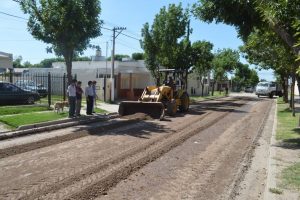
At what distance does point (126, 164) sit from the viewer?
10.1 metres

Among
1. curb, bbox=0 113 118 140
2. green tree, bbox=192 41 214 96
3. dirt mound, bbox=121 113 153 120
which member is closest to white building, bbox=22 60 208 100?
green tree, bbox=192 41 214 96

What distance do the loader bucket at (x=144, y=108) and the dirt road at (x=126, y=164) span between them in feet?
16.0

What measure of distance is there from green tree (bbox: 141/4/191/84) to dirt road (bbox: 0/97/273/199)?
918 inches

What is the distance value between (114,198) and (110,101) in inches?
1041

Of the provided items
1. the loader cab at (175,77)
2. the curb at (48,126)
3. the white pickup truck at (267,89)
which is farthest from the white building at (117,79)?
the white pickup truck at (267,89)

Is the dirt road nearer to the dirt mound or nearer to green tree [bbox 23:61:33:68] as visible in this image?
the dirt mound

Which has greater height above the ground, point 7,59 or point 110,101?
point 7,59

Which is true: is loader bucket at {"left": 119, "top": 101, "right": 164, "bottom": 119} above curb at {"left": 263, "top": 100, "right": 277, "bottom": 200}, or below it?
above

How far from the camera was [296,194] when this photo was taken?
307 inches

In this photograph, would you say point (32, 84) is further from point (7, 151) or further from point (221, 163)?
point (221, 163)

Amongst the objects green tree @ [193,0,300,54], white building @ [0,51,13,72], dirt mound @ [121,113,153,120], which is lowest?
dirt mound @ [121,113,153,120]

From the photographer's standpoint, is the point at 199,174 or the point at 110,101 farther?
the point at 110,101

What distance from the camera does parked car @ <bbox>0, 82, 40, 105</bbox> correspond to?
2438 centimetres

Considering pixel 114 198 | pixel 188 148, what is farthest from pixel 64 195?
pixel 188 148
